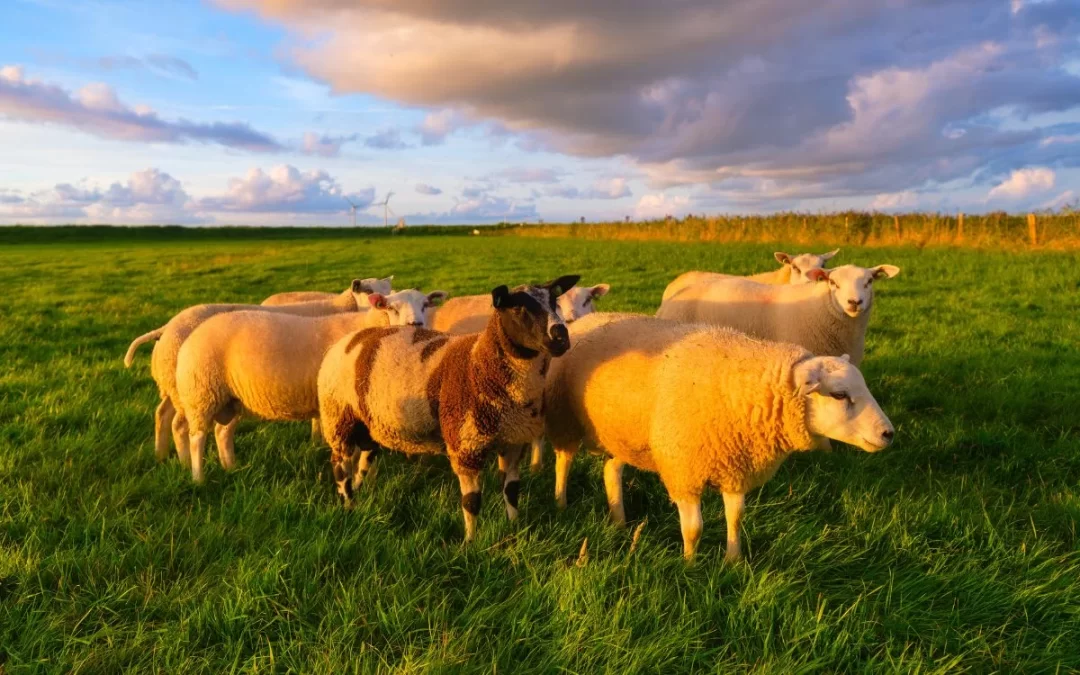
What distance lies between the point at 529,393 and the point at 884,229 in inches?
1267

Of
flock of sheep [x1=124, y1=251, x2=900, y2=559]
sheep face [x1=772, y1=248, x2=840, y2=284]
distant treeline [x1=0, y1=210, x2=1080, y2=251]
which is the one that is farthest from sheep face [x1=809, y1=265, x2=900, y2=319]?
distant treeline [x1=0, y1=210, x2=1080, y2=251]

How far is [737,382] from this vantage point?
3.54m

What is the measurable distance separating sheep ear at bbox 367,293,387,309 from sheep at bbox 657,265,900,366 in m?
2.77

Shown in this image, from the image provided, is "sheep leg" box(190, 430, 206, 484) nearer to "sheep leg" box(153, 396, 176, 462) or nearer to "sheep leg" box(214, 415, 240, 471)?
"sheep leg" box(214, 415, 240, 471)

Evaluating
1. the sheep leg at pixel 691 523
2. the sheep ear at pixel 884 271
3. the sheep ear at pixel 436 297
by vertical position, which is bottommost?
the sheep leg at pixel 691 523

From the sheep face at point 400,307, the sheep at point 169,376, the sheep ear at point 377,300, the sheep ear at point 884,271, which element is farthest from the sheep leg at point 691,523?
the sheep ear at point 884,271

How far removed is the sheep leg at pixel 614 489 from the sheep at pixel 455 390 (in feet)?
2.12

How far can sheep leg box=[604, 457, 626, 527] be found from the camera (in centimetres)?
411

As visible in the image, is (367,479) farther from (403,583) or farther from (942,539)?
(942,539)

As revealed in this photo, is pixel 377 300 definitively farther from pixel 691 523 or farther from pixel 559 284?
pixel 691 523

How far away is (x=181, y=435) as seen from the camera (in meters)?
5.39

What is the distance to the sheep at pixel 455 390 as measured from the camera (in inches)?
147

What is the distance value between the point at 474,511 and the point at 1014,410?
19.3ft

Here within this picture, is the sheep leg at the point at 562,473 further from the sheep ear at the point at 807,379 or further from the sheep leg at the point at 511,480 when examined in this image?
the sheep ear at the point at 807,379
